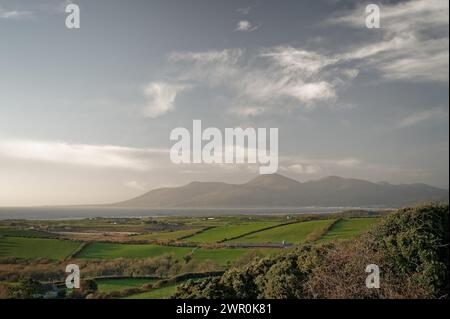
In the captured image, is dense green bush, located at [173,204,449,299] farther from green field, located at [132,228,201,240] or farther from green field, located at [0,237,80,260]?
green field, located at [132,228,201,240]

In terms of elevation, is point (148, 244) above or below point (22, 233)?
below

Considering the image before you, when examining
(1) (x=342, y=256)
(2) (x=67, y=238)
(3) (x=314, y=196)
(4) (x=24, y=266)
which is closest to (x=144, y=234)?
(2) (x=67, y=238)

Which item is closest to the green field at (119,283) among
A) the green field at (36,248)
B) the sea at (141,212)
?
the green field at (36,248)

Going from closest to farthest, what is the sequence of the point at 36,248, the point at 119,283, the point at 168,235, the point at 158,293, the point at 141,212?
the point at 158,293, the point at 119,283, the point at 36,248, the point at 168,235, the point at 141,212

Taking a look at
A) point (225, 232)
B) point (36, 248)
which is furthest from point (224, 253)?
point (36, 248)

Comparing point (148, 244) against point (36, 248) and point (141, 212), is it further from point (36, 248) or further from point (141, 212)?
A: point (141, 212)

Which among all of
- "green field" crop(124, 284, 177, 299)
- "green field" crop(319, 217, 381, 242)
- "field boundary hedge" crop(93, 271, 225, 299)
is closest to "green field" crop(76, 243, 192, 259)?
"field boundary hedge" crop(93, 271, 225, 299)
